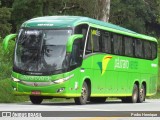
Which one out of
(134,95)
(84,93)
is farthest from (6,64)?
(84,93)

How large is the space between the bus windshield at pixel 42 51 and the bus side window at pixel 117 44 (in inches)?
182

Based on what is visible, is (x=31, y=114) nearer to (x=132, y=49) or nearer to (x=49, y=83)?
(x=49, y=83)

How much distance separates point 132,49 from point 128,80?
5.00 feet

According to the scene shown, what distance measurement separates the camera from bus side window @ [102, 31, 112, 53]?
84.8 ft

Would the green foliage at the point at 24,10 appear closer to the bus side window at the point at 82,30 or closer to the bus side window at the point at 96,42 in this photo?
the bus side window at the point at 96,42

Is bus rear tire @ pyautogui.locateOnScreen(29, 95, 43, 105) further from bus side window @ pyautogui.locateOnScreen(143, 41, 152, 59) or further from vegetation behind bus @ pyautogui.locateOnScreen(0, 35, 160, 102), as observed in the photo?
bus side window @ pyautogui.locateOnScreen(143, 41, 152, 59)

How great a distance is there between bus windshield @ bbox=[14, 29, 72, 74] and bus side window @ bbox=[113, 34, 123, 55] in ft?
15.2

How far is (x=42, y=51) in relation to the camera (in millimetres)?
22906

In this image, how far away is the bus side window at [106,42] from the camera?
25.8m

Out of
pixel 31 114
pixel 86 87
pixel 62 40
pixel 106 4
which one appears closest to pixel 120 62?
pixel 86 87

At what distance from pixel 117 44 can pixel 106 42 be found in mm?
1384

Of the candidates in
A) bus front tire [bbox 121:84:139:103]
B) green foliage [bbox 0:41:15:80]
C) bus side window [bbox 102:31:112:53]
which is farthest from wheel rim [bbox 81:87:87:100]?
green foliage [bbox 0:41:15:80]

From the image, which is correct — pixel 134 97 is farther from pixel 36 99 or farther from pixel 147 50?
pixel 36 99

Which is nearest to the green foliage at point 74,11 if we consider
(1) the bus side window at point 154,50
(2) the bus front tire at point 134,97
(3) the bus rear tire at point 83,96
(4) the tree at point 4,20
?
(4) the tree at point 4,20
